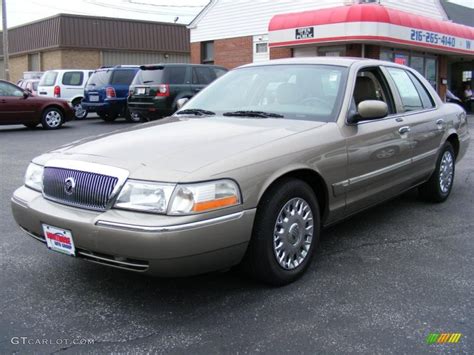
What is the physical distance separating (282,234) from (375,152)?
4.47 feet

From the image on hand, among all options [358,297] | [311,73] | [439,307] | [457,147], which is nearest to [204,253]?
[358,297]

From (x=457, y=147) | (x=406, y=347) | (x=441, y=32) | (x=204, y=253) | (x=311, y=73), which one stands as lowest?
(x=406, y=347)

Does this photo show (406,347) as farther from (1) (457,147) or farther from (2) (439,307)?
(1) (457,147)

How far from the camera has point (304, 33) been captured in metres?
17.5

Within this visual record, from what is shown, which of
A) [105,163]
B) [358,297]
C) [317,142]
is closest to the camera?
[105,163]

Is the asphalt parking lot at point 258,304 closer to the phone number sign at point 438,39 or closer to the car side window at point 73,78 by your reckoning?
the phone number sign at point 438,39

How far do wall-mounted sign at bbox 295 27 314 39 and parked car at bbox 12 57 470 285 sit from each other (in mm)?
12628

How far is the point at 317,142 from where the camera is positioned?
3799mm

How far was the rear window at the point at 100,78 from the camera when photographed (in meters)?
16.8

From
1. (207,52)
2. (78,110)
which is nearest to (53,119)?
(78,110)

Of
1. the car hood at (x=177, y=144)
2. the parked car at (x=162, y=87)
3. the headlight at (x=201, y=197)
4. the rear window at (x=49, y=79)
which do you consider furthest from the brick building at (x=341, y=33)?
the headlight at (x=201, y=197)

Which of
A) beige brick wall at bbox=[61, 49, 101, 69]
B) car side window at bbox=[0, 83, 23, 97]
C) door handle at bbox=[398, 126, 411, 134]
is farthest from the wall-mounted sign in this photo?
beige brick wall at bbox=[61, 49, 101, 69]

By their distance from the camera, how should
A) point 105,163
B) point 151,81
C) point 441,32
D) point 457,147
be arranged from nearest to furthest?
point 105,163
point 457,147
point 151,81
point 441,32

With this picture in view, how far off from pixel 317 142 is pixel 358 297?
1133mm
